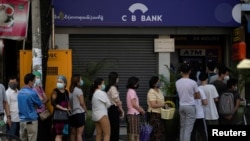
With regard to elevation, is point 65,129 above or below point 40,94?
below

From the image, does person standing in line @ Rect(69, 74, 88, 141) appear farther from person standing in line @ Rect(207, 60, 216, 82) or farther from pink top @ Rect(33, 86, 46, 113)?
person standing in line @ Rect(207, 60, 216, 82)

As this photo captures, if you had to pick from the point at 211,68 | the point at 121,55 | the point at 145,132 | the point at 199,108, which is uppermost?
the point at 121,55

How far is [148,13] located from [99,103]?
4312mm

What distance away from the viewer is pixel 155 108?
467 inches

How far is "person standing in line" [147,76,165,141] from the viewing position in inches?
463

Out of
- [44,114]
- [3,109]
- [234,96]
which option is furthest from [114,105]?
[234,96]

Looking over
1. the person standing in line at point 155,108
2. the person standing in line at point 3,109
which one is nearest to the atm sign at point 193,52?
the person standing in line at point 155,108

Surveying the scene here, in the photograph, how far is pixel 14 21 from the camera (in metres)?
13.8

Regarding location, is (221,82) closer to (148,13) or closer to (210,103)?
(210,103)

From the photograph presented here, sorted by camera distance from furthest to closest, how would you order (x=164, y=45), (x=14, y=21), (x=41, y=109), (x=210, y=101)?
1. (x=164, y=45)
2. (x=14, y=21)
3. (x=210, y=101)
4. (x=41, y=109)

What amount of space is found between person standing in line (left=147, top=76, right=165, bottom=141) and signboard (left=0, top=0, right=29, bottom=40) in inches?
160

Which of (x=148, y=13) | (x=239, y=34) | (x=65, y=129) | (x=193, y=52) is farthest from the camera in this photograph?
(x=193, y=52)

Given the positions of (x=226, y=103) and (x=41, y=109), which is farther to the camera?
(x=226, y=103)

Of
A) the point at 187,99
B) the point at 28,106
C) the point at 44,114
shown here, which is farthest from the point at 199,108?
the point at 28,106
